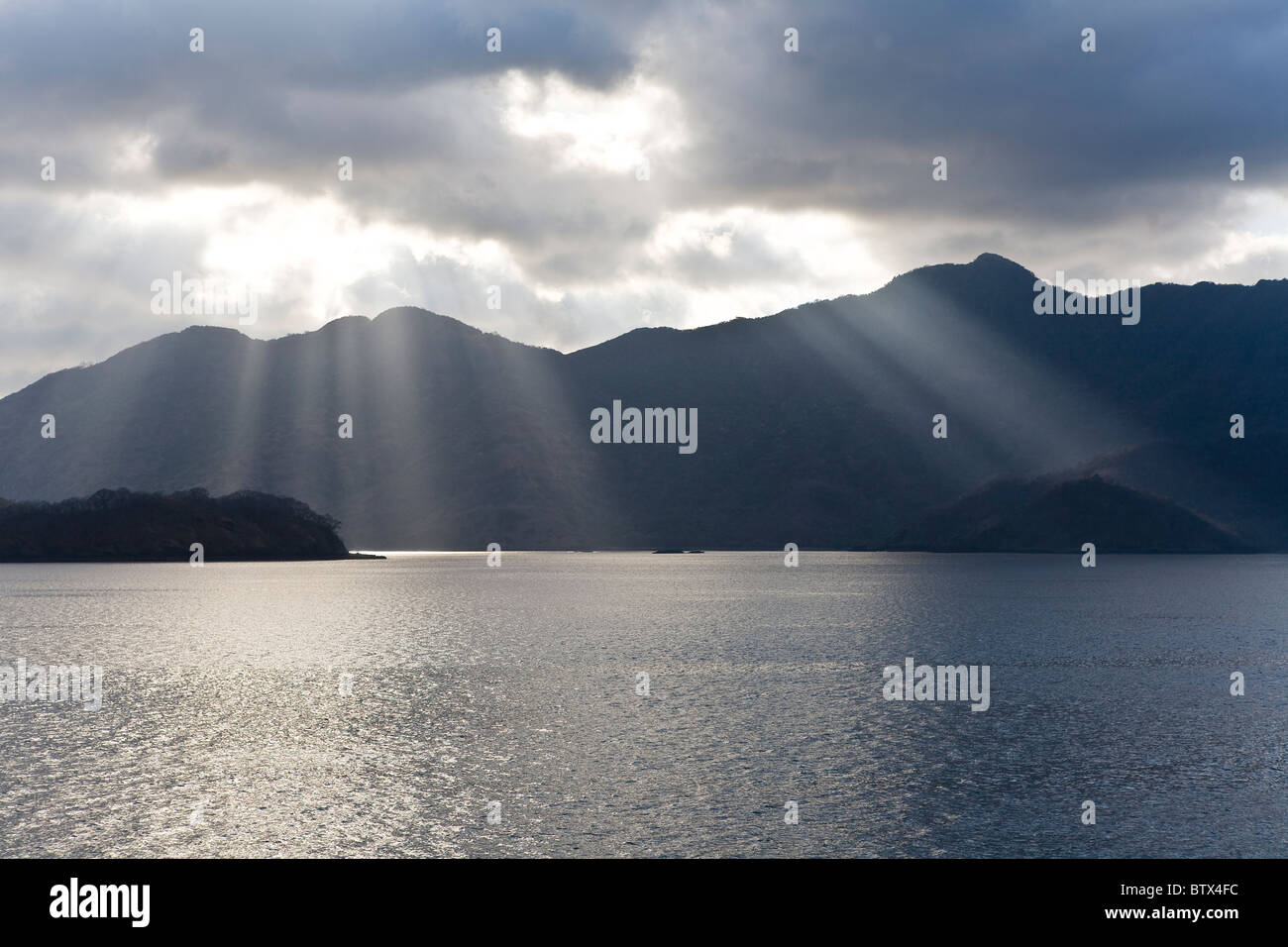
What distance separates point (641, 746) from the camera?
36.1 metres

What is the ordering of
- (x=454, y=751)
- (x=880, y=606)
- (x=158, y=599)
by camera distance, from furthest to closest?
(x=158, y=599) → (x=880, y=606) → (x=454, y=751)

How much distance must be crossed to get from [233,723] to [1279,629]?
8068cm

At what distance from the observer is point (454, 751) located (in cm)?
3550

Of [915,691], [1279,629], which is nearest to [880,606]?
[1279,629]

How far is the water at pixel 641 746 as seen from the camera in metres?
25.6

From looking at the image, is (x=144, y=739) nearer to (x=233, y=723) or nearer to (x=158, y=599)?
(x=233, y=723)

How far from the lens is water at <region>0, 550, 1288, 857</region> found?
25.6 meters
